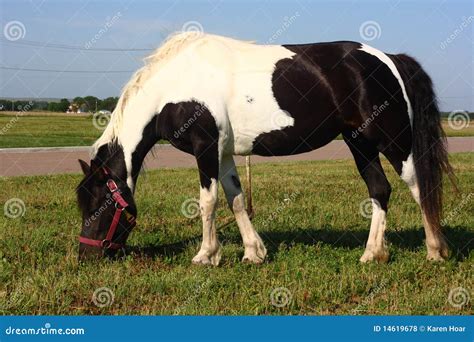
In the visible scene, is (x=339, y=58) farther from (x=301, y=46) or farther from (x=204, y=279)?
(x=204, y=279)

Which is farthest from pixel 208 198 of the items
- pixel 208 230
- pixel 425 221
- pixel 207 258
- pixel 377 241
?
pixel 425 221

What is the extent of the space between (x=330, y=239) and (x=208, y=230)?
→ 206 centimetres

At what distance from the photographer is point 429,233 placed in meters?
6.51

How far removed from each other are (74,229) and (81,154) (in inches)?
582

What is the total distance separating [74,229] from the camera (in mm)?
8016

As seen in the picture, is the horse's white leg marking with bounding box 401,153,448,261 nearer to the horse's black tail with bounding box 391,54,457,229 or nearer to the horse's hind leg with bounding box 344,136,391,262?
the horse's black tail with bounding box 391,54,457,229

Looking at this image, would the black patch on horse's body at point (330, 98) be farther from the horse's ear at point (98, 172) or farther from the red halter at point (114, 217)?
the horse's ear at point (98, 172)

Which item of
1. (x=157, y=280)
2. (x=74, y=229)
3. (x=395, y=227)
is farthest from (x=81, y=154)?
(x=157, y=280)

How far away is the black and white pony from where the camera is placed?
6211 millimetres

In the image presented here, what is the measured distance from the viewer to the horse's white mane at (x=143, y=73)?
634 cm

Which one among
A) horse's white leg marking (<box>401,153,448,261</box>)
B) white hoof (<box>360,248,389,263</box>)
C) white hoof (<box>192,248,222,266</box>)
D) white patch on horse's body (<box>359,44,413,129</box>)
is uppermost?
white patch on horse's body (<box>359,44,413,129</box>)

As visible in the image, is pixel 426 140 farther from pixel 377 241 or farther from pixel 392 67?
pixel 377 241

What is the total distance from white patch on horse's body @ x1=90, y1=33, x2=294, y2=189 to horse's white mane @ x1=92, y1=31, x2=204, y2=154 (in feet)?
A: 0.04

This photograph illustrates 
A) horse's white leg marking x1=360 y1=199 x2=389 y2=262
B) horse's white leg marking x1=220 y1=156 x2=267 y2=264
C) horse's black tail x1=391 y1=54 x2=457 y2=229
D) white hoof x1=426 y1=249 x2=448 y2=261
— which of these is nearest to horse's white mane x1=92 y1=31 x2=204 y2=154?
horse's white leg marking x1=220 y1=156 x2=267 y2=264
